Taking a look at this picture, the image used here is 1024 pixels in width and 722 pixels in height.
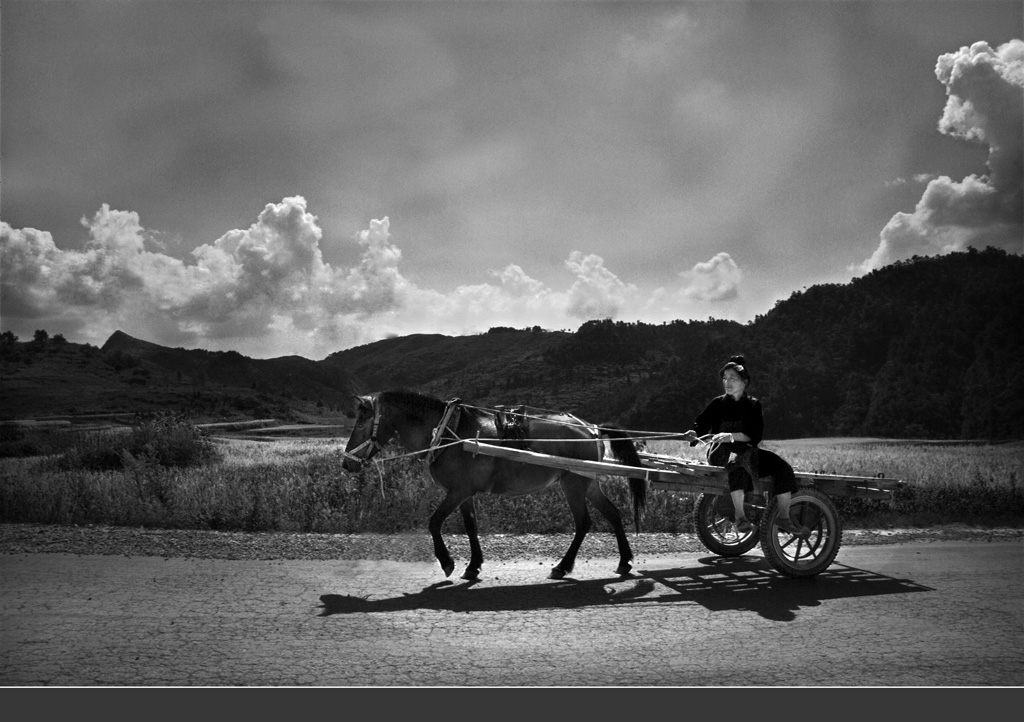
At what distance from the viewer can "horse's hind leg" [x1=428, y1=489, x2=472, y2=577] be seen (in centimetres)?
664

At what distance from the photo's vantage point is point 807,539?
705cm

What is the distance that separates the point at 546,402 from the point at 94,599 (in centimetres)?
3624

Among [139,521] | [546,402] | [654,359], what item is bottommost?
[139,521]

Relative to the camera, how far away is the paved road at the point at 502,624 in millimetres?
4156

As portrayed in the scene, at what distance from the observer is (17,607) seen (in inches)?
216

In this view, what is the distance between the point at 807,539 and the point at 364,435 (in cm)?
515

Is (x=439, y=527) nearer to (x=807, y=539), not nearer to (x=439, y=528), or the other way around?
(x=439, y=528)

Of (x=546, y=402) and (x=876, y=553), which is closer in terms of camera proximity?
(x=876, y=553)

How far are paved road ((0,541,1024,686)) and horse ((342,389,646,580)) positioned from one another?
48 centimetres

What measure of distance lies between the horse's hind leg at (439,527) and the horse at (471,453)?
0.01 m

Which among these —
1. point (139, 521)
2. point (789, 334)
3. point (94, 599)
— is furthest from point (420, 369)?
point (94, 599)

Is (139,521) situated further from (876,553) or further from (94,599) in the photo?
(876,553)

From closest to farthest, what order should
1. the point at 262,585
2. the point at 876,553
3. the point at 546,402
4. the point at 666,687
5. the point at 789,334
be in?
1. the point at 666,687
2. the point at 262,585
3. the point at 876,553
4. the point at 546,402
5. the point at 789,334

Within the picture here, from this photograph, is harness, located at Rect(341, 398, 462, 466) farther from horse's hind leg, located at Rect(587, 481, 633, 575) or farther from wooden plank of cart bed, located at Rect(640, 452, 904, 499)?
wooden plank of cart bed, located at Rect(640, 452, 904, 499)
